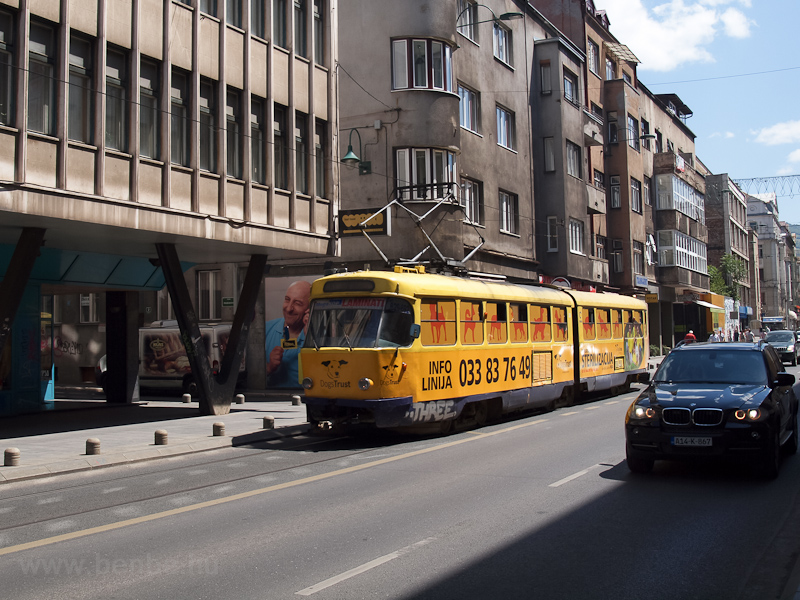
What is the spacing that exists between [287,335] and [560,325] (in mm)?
10946

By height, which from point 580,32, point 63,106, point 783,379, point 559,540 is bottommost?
point 559,540

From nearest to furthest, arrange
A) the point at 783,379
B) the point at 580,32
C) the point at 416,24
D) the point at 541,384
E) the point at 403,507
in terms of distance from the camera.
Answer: the point at 403,507 → the point at 783,379 → the point at 541,384 → the point at 416,24 → the point at 580,32

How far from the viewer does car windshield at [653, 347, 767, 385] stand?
10.5m

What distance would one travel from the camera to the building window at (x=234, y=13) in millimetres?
19094

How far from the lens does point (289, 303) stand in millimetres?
28531

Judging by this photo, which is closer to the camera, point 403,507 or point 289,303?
point 403,507

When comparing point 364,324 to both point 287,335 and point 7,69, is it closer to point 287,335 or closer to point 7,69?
point 7,69

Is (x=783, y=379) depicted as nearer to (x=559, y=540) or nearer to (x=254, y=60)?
(x=559, y=540)

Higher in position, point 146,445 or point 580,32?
point 580,32

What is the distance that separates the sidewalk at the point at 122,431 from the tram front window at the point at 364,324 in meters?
2.58

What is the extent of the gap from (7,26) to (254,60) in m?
6.57

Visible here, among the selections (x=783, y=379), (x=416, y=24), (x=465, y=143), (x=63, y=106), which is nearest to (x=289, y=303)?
(x=465, y=143)

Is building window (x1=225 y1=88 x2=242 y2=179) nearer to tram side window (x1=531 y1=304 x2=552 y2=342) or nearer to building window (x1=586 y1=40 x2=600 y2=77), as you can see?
tram side window (x1=531 y1=304 x2=552 y2=342)

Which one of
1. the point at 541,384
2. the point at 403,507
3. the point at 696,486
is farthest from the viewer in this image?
the point at 541,384
